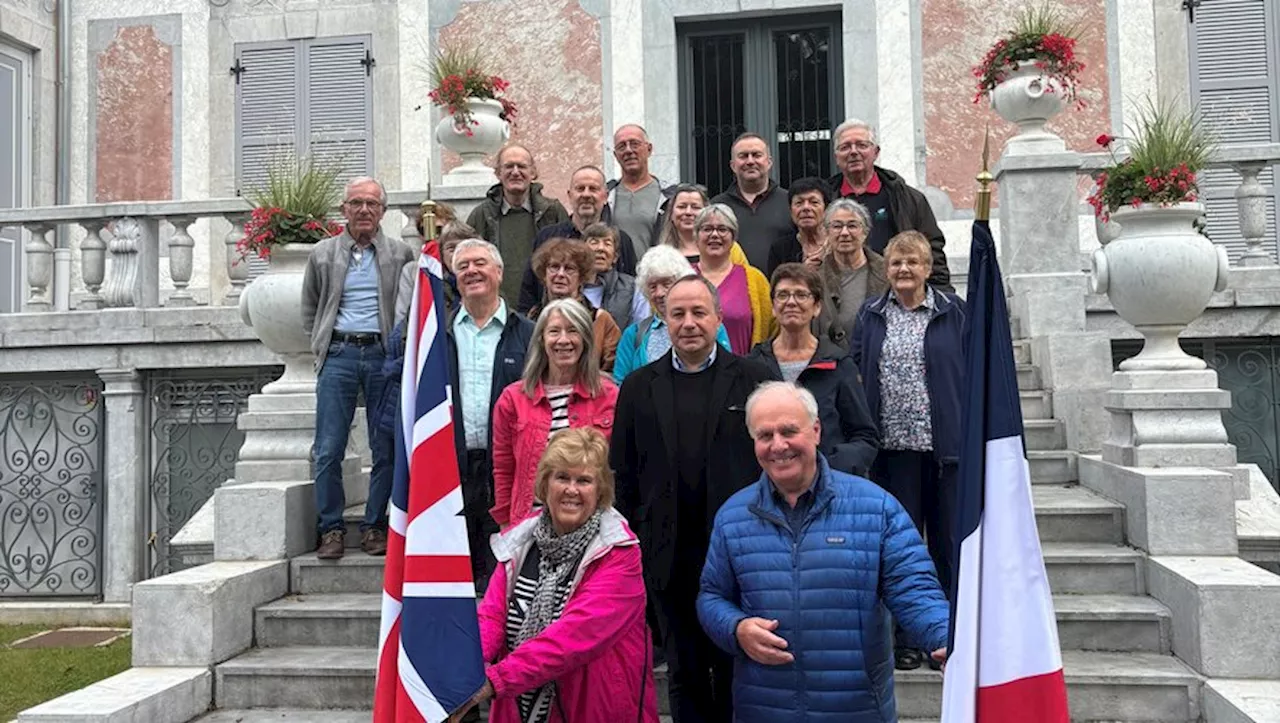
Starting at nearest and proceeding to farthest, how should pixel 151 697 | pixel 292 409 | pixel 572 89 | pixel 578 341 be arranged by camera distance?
pixel 578 341, pixel 151 697, pixel 292 409, pixel 572 89

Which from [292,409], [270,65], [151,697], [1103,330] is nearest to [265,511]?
[292,409]

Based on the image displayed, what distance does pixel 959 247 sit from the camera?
32.1 ft

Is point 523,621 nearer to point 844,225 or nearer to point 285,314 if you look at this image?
point 844,225

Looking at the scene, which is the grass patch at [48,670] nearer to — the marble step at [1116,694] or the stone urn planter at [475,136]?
the stone urn planter at [475,136]

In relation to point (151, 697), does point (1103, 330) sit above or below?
above

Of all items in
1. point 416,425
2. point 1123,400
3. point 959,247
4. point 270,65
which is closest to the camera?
point 416,425

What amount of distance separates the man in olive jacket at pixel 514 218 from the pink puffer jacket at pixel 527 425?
182cm

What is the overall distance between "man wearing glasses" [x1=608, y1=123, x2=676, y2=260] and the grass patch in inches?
161

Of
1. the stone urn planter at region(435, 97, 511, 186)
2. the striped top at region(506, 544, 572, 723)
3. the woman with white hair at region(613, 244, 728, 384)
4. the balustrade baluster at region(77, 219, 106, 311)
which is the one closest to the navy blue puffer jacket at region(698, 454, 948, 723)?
the striped top at region(506, 544, 572, 723)

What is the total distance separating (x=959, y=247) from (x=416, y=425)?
7346mm

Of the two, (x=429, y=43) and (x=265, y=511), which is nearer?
(x=265, y=511)

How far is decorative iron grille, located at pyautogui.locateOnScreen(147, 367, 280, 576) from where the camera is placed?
866 cm

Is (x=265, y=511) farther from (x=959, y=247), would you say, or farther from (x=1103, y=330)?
(x=959, y=247)

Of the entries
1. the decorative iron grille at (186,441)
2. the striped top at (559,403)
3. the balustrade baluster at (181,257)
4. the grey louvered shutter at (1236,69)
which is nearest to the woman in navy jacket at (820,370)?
the striped top at (559,403)
